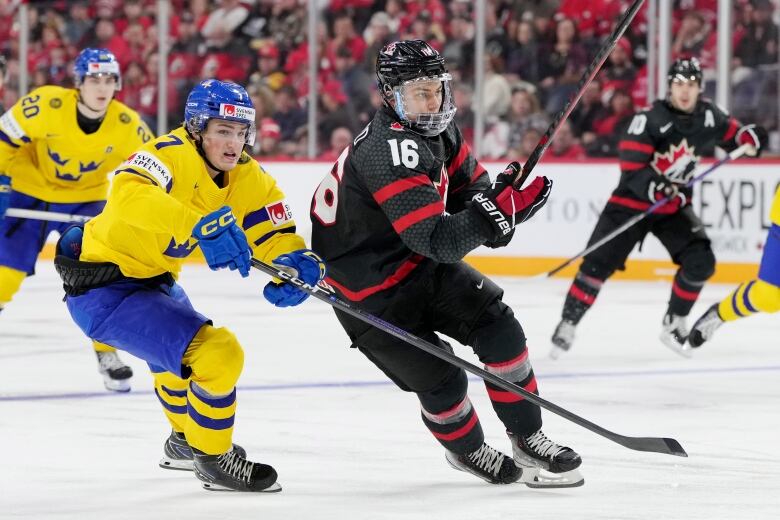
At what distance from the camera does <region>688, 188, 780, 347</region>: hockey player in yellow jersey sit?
5.05 meters

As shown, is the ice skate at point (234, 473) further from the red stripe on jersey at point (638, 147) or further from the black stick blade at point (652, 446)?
the red stripe on jersey at point (638, 147)

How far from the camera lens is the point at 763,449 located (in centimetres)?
383

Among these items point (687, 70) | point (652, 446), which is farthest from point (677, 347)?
point (652, 446)

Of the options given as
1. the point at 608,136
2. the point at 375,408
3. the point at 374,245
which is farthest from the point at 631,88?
the point at 374,245

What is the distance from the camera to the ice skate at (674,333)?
592 cm

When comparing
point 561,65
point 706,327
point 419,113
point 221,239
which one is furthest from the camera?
point 561,65

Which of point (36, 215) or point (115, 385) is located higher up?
point (36, 215)

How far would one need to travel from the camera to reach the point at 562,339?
5867mm

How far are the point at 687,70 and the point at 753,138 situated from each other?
408 mm

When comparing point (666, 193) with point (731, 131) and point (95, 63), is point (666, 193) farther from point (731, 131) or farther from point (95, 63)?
point (95, 63)

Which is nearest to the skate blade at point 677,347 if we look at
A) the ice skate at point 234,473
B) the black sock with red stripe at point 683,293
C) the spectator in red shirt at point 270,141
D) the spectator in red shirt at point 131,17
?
the black sock with red stripe at point 683,293

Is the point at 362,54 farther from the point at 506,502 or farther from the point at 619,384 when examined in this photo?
the point at 506,502

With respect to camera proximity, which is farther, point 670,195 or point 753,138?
point 753,138

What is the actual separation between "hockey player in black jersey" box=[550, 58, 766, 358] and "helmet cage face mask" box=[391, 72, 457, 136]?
2.80 metres
